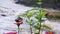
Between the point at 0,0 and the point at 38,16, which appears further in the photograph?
the point at 0,0

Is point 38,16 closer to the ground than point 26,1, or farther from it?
farther from it

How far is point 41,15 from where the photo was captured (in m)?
1.08

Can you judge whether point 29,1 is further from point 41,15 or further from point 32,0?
point 41,15

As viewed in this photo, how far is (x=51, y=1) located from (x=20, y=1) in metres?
1.70

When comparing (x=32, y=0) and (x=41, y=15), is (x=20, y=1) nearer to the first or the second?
(x=32, y=0)

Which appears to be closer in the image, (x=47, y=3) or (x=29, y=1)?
(x=47, y=3)

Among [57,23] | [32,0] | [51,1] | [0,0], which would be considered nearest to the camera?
[57,23]

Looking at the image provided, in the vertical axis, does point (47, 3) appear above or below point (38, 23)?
below

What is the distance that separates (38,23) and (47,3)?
8.27m

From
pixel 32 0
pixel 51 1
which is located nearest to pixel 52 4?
pixel 51 1

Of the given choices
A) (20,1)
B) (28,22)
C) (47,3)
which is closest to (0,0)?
(20,1)

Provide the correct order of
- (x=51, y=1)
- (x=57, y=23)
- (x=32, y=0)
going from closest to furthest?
(x=57, y=23), (x=51, y=1), (x=32, y=0)

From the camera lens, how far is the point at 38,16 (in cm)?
108

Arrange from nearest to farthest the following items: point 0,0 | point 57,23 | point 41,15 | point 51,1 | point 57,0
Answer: point 41,15, point 57,23, point 57,0, point 51,1, point 0,0
